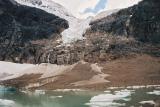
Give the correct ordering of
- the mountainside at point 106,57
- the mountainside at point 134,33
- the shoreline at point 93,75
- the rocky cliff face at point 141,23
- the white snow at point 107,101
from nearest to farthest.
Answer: the white snow at point 107,101, the shoreline at point 93,75, the mountainside at point 106,57, the mountainside at point 134,33, the rocky cliff face at point 141,23

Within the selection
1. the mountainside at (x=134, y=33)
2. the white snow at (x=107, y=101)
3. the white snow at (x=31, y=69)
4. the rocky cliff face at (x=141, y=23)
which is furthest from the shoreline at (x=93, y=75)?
the white snow at (x=107, y=101)

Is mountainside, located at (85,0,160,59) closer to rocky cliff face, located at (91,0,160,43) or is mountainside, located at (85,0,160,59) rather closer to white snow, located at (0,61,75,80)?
rocky cliff face, located at (91,0,160,43)

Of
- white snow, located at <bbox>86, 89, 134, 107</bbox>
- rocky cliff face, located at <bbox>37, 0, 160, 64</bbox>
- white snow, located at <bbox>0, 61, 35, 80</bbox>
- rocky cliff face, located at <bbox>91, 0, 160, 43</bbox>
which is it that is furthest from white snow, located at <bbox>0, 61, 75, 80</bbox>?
white snow, located at <bbox>86, 89, 134, 107</bbox>

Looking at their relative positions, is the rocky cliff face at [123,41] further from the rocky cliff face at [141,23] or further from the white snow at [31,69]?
the white snow at [31,69]

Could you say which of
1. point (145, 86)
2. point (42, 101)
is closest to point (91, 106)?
point (42, 101)

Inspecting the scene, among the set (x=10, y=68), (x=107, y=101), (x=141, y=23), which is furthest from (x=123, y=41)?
(x=107, y=101)

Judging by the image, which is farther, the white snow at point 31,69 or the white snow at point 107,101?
the white snow at point 31,69

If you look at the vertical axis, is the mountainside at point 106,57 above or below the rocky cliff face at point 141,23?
below

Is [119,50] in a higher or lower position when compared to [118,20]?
lower

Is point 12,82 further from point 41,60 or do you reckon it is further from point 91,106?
point 91,106

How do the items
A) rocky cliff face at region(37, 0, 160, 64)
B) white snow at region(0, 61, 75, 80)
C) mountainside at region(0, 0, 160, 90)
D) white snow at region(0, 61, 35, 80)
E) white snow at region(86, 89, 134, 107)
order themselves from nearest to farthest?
white snow at region(86, 89, 134, 107), mountainside at region(0, 0, 160, 90), white snow at region(0, 61, 75, 80), rocky cliff face at region(37, 0, 160, 64), white snow at region(0, 61, 35, 80)

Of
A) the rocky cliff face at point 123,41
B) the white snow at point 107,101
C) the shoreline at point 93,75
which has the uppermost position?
the rocky cliff face at point 123,41
